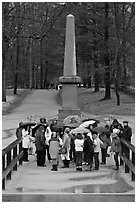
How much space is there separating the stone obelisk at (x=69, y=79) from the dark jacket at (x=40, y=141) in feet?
24.4

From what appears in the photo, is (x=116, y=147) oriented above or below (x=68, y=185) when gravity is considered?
above

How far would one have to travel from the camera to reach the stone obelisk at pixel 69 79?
22891 mm

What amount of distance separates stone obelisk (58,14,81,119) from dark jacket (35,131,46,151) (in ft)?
24.4

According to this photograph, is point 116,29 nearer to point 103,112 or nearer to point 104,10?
point 104,10

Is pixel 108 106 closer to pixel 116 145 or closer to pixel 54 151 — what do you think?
pixel 116 145

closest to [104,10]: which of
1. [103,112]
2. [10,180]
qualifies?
[103,112]

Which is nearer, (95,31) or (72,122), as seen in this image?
(72,122)

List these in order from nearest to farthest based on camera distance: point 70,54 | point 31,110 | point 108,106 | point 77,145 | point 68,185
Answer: point 68,185, point 77,145, point 70,54, point 108,106, point 31,110

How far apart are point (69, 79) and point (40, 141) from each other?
800 centimetres

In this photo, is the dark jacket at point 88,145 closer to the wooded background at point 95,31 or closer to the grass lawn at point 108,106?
the grass lawn at point 108,106

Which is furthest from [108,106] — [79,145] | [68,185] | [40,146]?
[68,185]

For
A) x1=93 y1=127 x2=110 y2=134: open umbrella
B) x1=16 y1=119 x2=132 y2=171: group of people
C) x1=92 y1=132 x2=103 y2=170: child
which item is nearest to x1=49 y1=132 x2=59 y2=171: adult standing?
x1=16 y1=119 x2=132 y2=171: group of people

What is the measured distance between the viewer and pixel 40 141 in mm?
15305

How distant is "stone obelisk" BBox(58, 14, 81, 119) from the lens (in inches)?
901
